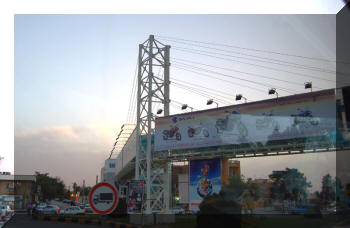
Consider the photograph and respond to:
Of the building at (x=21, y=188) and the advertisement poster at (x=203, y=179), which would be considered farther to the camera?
the building at (x=21, y=188)

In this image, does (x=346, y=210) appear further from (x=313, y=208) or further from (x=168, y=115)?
(x=168, y=115)

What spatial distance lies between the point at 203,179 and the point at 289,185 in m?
3.86

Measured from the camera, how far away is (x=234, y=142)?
16078mm

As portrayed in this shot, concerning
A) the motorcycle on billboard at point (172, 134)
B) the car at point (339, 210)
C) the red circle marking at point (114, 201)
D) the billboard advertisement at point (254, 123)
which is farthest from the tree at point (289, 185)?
the red circle marking at point (114, 201)

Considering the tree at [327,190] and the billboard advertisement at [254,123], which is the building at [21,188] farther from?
the tree at [327,190]

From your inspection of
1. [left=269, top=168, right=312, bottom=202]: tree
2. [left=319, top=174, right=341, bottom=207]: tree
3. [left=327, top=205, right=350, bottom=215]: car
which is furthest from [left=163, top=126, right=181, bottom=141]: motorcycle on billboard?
[left=327, top=205, right=350, bottom=215]: car

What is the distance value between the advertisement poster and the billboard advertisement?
86cm

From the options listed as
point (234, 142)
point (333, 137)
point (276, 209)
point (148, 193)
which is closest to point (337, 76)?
point (333, 137)

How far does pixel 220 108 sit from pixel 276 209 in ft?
19.7

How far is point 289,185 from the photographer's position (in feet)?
55.3

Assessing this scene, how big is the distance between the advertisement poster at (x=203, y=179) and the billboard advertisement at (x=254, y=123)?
86 cm

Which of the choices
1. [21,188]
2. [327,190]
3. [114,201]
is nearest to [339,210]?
[327,190]

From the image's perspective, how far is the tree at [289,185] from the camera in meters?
15.6

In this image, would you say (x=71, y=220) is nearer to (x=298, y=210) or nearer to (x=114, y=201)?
(x=298, y=210)
